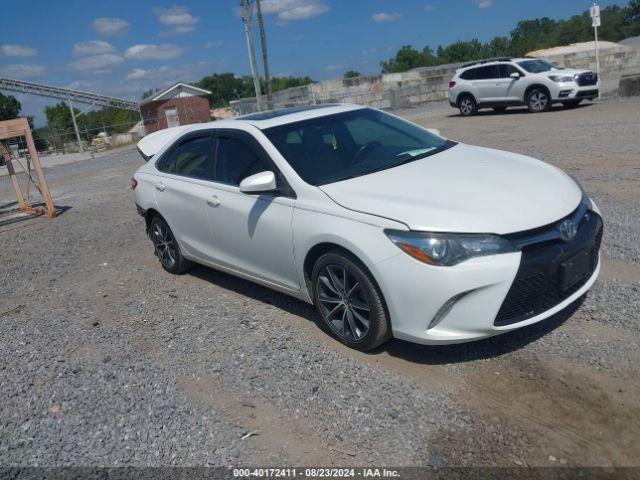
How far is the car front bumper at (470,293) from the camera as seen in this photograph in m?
3.37

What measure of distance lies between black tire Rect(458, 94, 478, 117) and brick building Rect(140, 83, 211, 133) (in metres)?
24.4

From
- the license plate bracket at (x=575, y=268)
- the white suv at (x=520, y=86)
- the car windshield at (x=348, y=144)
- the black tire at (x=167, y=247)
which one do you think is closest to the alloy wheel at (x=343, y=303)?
the car windshield at (x=348, y=144)

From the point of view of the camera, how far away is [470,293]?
134 inches

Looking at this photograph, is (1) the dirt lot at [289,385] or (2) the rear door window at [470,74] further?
(2) the rear door window at [470,74]

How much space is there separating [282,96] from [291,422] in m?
37.0

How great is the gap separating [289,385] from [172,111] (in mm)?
42210

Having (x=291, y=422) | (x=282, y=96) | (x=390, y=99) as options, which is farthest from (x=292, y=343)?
(x=282, y=96)

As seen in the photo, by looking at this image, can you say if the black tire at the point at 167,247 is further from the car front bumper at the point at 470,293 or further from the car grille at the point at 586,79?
the car grille at the point at 586,79

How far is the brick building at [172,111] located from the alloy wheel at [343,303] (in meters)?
39.0

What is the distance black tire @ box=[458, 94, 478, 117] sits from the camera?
2079cm

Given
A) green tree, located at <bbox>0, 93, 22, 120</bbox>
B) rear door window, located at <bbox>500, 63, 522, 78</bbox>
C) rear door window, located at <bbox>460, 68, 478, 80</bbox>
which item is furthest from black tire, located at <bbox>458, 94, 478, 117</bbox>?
green tree, located at <bbox>0, 93, 22, 120</bbox>

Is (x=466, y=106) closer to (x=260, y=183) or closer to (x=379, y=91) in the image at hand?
(x=379, y=91)

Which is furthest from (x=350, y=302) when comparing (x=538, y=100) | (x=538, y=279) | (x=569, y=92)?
(x=538, y=100)

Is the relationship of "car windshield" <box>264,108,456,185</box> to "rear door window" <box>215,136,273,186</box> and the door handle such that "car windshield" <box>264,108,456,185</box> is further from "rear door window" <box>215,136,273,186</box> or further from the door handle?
the door handle
